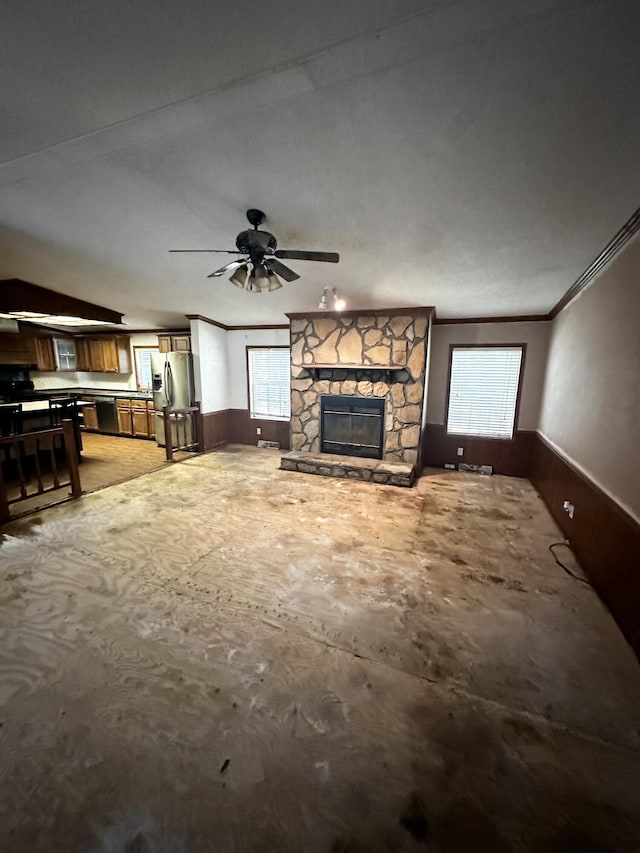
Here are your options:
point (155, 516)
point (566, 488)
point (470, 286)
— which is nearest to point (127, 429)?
point (155, 516)

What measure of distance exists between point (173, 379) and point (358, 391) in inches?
129

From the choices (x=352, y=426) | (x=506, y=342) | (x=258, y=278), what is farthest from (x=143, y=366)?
(x=506, y=342)

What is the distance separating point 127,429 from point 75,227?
15.0 feet

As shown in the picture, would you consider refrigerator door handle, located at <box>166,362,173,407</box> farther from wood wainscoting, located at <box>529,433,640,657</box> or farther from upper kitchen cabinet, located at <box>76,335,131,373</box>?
A: wood wainscoting, located at <box>529,433,640,657</box>

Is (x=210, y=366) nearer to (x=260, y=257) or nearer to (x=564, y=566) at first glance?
(x=260, y=257)

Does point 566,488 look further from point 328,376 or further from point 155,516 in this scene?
point 155,516

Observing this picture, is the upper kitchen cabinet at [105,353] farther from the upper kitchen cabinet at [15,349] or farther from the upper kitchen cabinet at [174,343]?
the upper kitchen cabinet at [174,343]

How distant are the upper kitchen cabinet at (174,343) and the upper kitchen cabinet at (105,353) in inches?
53.2

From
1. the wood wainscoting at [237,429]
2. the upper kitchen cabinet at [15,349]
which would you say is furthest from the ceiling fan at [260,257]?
the upper kitchen cabinet at [15,349]

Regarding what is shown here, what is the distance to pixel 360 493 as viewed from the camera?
4.10 metres

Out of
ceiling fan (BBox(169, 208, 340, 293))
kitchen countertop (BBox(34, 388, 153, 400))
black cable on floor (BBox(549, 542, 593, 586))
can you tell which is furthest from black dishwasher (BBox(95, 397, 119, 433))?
black cable on floor (BBox(549, 542, 593, 586))

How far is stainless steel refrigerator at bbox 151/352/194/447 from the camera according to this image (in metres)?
5.68

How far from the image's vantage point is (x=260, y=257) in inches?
101

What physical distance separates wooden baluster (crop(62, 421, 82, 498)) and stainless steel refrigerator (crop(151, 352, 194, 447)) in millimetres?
2131
